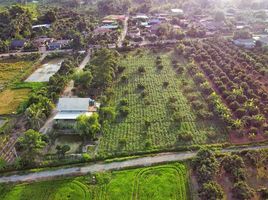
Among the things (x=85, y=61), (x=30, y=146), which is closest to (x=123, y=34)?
(x=85, y=61)

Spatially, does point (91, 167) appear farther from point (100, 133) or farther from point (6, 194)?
point (6, 194)

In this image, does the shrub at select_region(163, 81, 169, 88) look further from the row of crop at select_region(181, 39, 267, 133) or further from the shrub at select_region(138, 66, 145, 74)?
the shrub at select_region(138, 66, 145, 74)

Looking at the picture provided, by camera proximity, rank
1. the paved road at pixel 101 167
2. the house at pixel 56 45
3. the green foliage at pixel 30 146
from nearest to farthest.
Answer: the paved road at pixel 101 167 → the green foliage at pixel 30 146 → the house at pixel 56 45

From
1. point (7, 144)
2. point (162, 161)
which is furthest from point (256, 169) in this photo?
point (7, 144)

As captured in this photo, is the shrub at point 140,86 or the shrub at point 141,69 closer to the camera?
the shrub at point 140,86

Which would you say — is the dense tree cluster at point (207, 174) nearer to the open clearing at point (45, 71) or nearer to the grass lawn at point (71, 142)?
the grass lawn at point (71, 142)

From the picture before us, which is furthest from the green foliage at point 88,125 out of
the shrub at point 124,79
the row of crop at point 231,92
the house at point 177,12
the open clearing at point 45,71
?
the house at point 177,12

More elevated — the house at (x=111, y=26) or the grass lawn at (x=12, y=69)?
the house at (x=111, y=26)

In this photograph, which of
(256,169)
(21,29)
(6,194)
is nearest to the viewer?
(6,194)
